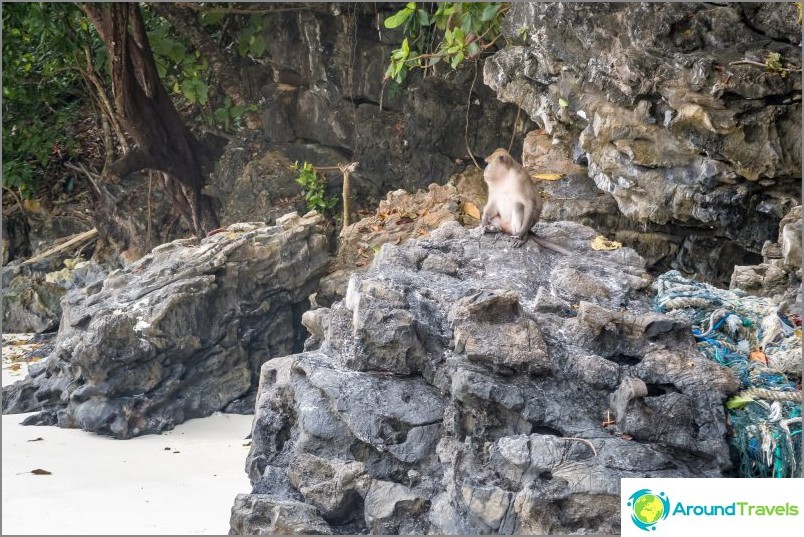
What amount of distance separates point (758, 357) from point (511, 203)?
1.53m

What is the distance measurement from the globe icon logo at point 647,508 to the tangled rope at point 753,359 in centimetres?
76

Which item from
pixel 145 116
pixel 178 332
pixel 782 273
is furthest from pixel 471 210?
pixel 145 116

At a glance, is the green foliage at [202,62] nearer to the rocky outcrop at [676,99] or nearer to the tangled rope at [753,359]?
the rocky outcrop at [676,99]

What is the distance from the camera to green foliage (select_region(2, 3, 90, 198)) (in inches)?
275

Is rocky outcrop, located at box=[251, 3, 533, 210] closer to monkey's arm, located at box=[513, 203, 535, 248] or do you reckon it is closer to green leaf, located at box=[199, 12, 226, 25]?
green leaf, located at box=[199, 12, 226, 25]

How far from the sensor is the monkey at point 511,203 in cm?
446

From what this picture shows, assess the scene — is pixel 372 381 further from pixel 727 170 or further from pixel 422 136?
pixel 422 136

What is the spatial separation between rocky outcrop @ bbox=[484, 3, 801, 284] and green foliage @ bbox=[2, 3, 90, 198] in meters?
3.74

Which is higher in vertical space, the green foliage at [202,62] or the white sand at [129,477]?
the green foliage at [202,62]

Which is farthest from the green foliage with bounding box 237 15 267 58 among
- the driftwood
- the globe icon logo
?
the globe icon logo

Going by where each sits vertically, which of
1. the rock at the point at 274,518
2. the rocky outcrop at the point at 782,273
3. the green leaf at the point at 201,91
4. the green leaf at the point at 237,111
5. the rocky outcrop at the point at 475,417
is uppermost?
the green leaf at the point at 201,91

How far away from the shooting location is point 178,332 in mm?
5324

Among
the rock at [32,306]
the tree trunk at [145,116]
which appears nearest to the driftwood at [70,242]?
the rock at [32,306]

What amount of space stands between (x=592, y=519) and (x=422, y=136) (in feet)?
20.8
